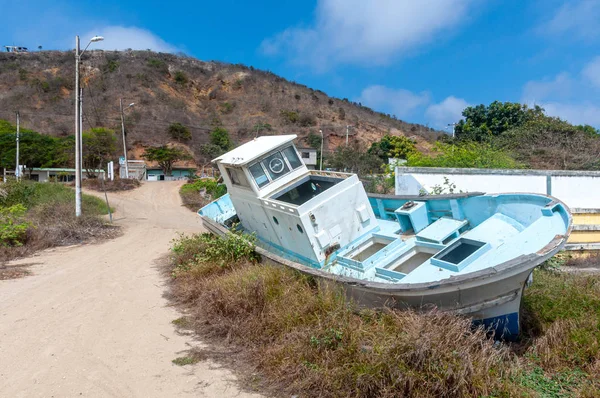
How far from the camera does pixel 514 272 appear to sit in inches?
168

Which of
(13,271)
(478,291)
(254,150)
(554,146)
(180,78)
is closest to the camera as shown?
(478,291)

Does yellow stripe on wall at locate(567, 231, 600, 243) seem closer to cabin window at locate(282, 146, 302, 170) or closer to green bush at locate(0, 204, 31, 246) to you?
cabin window at locate(282, 146, 302, 170)

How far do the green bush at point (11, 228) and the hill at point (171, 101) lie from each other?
34.0 meters

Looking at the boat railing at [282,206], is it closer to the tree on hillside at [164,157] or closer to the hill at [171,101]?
the tree on hillside at [164,157]

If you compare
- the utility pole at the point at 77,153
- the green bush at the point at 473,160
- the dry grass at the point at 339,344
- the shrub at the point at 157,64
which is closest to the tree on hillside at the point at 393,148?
the green bush at the point at 473,160

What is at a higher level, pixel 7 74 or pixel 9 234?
pixel 7 74

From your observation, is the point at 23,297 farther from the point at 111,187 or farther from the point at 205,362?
the point at 111,187

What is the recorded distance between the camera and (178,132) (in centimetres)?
4838

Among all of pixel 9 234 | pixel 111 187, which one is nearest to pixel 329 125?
pixel 111 187

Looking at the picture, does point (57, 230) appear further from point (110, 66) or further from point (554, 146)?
point (110, 66)

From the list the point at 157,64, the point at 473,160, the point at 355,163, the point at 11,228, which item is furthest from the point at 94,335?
the point at 157,64

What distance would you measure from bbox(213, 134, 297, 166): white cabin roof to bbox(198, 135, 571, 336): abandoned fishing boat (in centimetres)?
3

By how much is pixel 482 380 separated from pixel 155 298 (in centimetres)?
562

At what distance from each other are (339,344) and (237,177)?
473 cm
